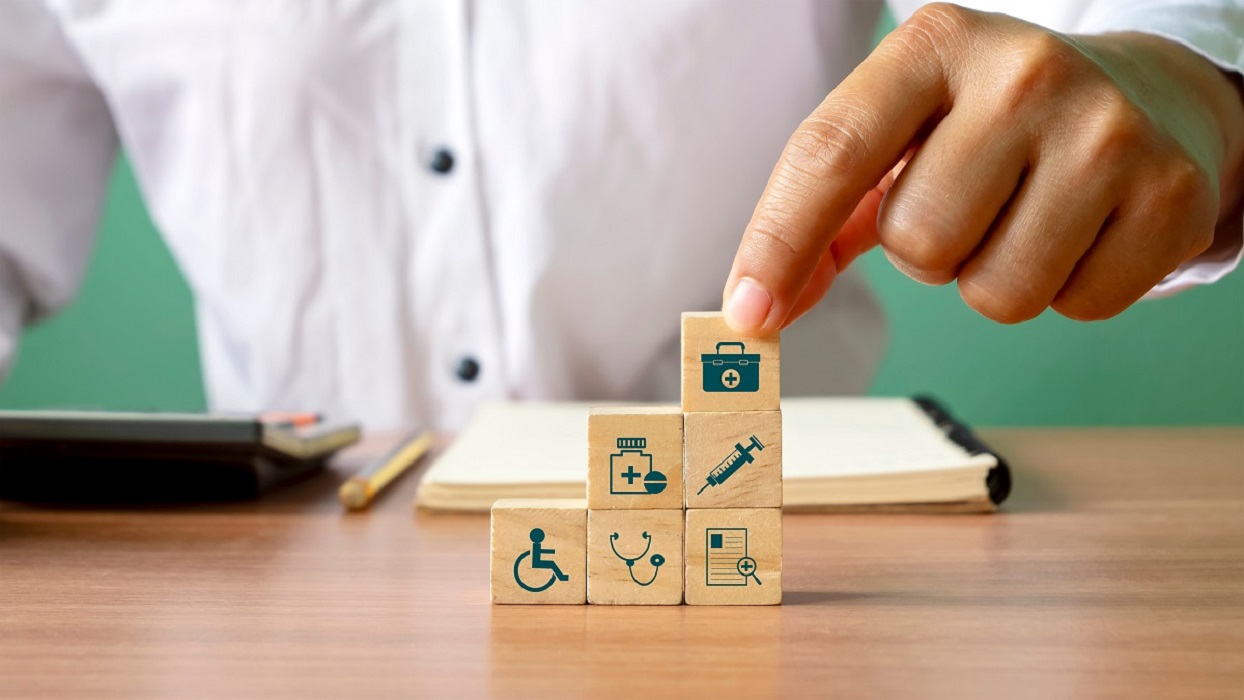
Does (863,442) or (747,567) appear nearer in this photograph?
(747,567)

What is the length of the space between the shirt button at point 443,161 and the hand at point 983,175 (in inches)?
31.4

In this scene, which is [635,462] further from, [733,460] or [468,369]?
[468,369]

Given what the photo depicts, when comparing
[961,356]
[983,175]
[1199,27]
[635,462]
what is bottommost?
[961,356]

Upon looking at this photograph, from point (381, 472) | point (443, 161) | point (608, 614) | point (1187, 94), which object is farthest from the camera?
point (443, 161)

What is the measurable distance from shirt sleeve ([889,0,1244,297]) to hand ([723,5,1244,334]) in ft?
0.50

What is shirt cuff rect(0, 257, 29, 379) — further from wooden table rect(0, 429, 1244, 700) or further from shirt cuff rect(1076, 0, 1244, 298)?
shirt cuff rect(1076, 0, 1244, 298)

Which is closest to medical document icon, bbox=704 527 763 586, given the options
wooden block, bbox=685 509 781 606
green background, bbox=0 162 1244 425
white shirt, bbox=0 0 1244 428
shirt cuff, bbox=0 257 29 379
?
wooden block, bbox=685 509 781 606

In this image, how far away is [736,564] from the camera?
554 mm

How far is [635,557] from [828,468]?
0.27m

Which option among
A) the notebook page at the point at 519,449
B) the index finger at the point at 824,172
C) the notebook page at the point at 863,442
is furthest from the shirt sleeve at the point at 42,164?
the index finger at the point at 824,172

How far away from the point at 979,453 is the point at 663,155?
2.07 ft

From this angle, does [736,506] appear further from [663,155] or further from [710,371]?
[663,155]

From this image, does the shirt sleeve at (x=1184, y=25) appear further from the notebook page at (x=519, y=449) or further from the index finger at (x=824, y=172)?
the notebook page at (x=519, y=449)

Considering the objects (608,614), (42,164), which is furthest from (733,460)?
(42,164)
